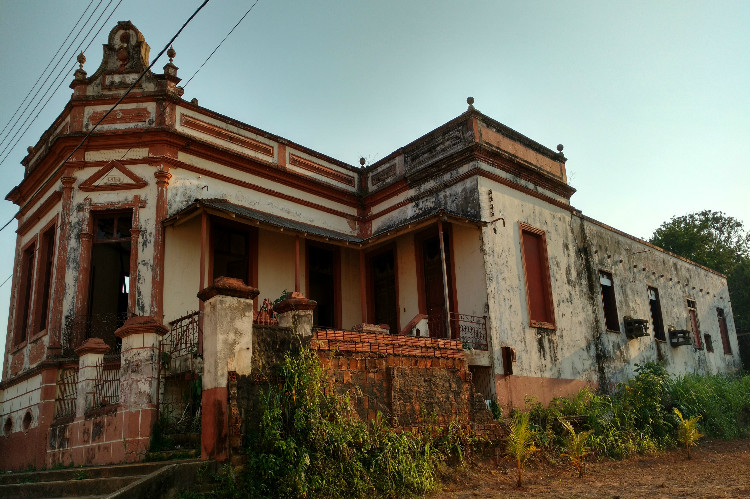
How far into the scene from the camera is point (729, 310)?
75.7 ft

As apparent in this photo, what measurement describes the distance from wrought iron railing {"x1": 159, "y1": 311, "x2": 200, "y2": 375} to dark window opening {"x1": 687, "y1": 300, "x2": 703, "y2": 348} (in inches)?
666

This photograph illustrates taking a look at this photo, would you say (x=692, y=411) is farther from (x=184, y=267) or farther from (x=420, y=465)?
A: (x=184, y=267)

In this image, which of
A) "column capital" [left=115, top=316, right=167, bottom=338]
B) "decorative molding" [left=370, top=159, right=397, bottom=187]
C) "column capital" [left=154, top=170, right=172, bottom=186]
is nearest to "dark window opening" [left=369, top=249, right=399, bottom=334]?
"decorative molding" [left=370, top=159, right=397, bottom=187]

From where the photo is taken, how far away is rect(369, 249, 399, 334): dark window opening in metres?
14.3

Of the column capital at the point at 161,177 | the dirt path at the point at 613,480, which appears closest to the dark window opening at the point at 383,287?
the column capital at the point at 161,177

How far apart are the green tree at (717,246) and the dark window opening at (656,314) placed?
13.9 meters

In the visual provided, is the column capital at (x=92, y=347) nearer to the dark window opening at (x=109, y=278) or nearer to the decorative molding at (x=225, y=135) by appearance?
the dark window opening at (x=109, y=278)

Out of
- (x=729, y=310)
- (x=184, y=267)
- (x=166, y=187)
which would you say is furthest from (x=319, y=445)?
(x=729, y=310)

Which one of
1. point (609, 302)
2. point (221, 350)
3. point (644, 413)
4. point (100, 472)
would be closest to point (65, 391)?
point (100, 472)

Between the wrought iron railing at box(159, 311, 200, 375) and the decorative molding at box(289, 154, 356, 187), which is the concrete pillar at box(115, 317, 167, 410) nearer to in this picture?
the wrought iron railing at box(159, 311, 200, 375)

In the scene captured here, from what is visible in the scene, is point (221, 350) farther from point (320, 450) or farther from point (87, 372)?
point (87, 372)

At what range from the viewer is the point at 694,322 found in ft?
66.3

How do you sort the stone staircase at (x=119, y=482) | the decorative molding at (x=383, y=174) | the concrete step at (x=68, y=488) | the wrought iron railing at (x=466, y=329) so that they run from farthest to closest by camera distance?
the decorative molding at (x=383, y=174)
the wrought iron railing at (x=466, y=329)
the concrete step at (x=68, y=488)
the stone staircase at (x=119, y=482)

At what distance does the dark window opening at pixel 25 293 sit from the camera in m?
13.0
